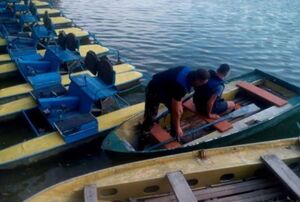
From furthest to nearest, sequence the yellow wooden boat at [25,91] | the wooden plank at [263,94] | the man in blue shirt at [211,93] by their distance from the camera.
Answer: the yellow wooden boat at [25,91] < the wooden plank at [263,94] < the man in blue shirt at [211,93]

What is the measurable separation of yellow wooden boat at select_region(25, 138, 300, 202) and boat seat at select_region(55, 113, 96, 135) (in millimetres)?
2643

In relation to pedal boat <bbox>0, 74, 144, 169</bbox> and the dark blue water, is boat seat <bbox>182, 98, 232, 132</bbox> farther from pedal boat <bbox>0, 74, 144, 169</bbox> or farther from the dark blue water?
the dark blue water

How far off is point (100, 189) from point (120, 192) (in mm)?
317

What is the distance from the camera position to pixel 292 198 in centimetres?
524

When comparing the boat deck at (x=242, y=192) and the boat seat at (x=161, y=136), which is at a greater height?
the boat deck at (x=242, y=192)

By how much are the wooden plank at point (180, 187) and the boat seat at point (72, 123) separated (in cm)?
321

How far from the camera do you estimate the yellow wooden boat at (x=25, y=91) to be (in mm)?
8898

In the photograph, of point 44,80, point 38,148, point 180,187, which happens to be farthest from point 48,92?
point 180,187

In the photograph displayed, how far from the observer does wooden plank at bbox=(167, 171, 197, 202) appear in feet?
15.9

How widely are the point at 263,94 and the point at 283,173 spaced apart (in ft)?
12.6

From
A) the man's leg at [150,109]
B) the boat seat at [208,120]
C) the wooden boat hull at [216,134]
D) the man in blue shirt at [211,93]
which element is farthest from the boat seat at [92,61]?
the man in blue shirt at [211,93]

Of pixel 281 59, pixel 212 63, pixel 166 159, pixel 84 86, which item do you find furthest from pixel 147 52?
pixel 166 159

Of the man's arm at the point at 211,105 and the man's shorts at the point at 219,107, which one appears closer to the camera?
the man's arm at the point at 211,105

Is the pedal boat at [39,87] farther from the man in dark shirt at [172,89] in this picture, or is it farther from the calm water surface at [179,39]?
the man in dark shirt at [172,89]
